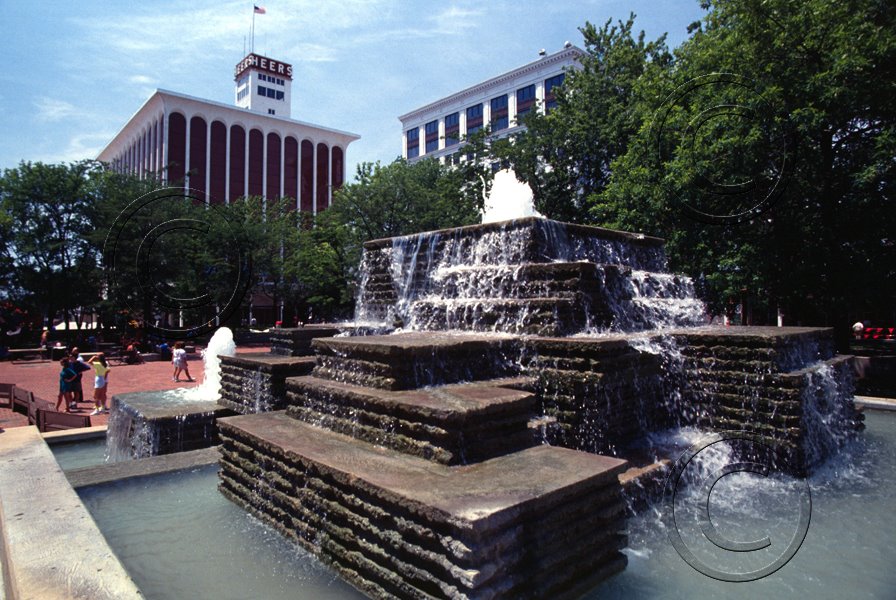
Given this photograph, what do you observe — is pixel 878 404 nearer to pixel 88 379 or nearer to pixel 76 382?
pixel 76 382

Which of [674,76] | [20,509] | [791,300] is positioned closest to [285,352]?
[20,509]

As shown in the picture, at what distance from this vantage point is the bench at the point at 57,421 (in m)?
9.05

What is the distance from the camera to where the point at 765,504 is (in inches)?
213

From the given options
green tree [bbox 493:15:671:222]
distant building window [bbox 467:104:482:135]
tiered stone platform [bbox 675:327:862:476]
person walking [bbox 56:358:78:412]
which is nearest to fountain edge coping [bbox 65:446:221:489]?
tiered stone platform [bbox 675:327:862:476]

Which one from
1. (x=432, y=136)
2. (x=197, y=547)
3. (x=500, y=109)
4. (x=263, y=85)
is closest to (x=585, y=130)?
(x=197, y=547)

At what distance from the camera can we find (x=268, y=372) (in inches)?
309

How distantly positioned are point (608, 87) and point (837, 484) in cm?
2052

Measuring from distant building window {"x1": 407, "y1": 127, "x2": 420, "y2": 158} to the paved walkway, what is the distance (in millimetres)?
58751

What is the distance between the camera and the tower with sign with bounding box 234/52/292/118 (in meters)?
74.9

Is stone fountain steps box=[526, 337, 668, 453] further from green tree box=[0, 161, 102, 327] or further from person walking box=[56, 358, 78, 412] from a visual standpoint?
green tree box=[0, 161, 102, 327]

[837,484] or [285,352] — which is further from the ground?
[285,352]

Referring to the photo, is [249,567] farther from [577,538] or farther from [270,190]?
[270,190]

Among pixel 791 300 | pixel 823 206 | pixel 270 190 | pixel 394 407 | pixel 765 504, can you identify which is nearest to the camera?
pixel 394 407

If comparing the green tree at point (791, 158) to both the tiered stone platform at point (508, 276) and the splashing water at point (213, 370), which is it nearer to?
the tiered stone platform at point (508, 276)
